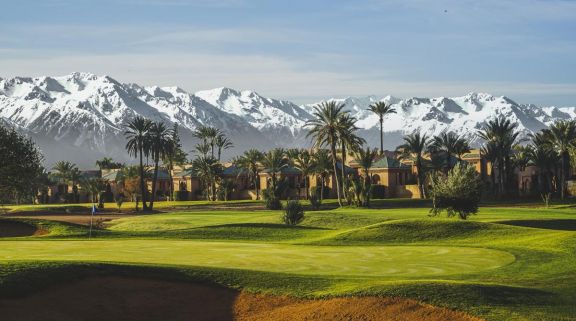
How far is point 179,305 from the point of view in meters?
22.6

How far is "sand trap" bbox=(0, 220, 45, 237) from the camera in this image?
175 ft

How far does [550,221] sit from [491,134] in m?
62.3

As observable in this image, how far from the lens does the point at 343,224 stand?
225 feet

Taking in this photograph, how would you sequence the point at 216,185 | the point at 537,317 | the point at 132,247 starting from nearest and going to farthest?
the point at 537,317, the point at 132,247, the point at 216,185

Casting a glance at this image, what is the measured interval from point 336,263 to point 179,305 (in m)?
9.82

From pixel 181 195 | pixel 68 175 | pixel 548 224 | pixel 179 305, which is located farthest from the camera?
pixel 68 175

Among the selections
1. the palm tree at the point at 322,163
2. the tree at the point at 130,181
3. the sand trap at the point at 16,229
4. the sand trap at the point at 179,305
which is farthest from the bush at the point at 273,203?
the sand trap at the point at 179,305

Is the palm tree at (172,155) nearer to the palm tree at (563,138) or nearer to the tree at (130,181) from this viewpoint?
the tree at (130,181)

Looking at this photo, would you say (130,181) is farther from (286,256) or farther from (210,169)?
(286,256)

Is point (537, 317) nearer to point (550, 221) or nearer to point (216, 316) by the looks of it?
point (216, 316)

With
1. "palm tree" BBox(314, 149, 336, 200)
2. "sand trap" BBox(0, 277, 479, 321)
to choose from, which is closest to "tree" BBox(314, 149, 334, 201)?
"palm tree" BBox(314, 149, 336, 200)

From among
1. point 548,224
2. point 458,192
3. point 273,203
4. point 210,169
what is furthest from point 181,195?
point 548,224

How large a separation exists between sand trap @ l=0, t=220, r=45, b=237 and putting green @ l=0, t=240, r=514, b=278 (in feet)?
42.2

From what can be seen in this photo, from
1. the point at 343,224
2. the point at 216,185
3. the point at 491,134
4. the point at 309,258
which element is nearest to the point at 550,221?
the point at 343,224
